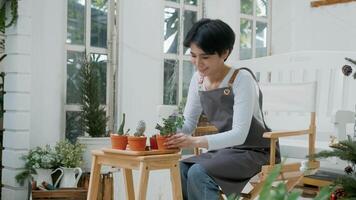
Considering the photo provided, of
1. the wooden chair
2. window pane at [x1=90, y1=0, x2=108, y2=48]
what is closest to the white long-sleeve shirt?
the wooden chair

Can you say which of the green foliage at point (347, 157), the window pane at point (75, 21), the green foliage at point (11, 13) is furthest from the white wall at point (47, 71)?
the green foliage at point (347, 157)

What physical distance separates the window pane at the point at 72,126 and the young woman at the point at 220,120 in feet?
4.21

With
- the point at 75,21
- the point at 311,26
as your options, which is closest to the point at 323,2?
the point at 311,26

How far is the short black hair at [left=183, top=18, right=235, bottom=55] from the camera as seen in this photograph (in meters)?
2.01

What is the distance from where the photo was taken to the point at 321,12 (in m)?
4.34

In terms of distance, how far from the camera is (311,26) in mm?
4418

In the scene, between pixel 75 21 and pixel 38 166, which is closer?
pixel 38 166

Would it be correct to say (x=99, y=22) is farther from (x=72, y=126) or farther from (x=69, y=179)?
(x=69, y=179)

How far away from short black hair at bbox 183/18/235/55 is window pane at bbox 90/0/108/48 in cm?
149

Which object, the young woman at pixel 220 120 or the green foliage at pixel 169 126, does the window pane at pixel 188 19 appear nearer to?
the young woman at pixel 220 120

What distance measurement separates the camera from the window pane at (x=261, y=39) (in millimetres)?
4605

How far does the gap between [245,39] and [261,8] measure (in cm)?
38

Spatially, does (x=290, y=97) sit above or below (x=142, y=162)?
above

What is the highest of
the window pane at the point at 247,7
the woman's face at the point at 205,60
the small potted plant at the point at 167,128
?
the window pane at the point at 247,7
